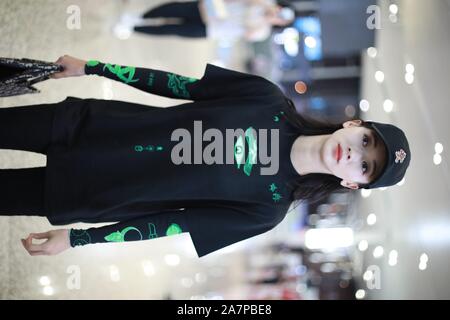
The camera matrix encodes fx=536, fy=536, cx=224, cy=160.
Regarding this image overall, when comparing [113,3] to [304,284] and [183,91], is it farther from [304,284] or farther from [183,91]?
[304,284]

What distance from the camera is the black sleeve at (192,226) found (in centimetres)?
142

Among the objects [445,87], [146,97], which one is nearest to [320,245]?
[146,97]

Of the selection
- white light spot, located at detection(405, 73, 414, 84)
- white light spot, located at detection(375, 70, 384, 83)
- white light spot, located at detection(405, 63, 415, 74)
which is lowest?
white light spot, located at detection(405, 73, 414, 84)

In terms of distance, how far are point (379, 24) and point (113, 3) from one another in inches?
60.1

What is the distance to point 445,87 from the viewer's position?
7.11 ft

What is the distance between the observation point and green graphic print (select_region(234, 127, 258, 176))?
1427 millimetres

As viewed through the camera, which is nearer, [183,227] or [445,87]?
[183,227]

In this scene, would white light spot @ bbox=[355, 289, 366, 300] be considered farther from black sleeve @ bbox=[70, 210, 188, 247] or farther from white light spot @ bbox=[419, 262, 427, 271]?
black sleeve @ bbox=[70, 210, 188, 247]

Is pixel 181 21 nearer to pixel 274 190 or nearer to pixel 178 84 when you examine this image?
pixel 178 84

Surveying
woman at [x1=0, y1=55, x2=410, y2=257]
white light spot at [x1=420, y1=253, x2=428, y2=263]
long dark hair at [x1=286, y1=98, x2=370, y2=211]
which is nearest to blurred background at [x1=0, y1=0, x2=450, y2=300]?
white light spot at [x1=420, y1=253, x2=428, y2=263]

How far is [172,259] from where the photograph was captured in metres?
3.38

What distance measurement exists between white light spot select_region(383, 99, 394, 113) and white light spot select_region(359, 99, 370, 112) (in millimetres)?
658

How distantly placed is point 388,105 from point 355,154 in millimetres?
1993

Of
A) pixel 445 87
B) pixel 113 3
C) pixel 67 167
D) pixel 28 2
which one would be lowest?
pixel 67 167
